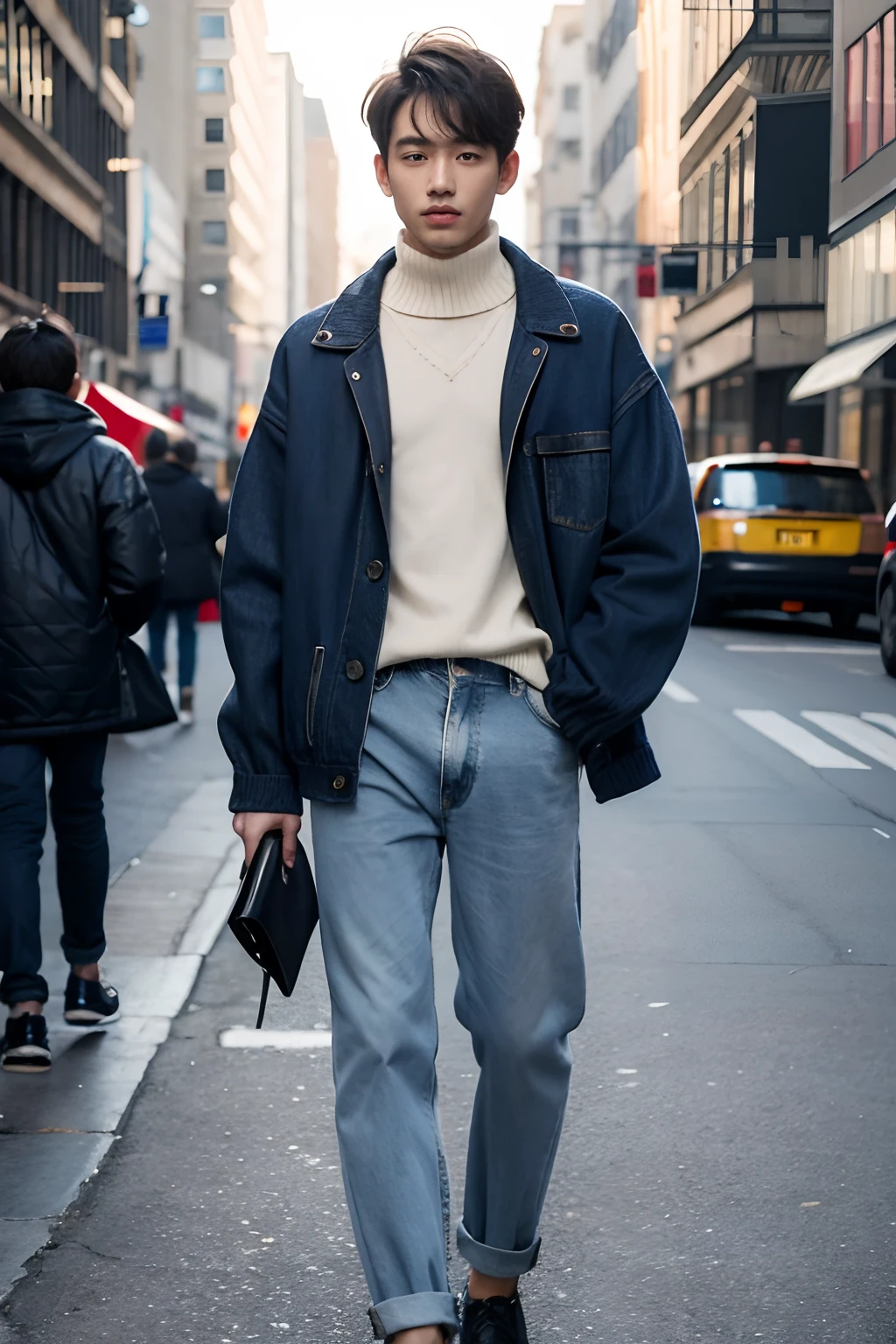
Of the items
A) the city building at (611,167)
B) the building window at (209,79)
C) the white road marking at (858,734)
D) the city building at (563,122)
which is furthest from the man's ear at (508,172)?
the city building at (563,122)

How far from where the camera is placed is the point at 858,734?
1174 centimetres

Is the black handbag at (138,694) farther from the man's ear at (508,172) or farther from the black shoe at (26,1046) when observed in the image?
the man's ear at (508,172)

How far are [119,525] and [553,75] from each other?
11984 centimetres

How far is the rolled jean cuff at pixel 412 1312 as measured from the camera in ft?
9.33

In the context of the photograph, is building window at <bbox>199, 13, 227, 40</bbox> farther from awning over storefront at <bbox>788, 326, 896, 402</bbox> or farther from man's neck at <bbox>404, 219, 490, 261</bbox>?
man's neck at <bbox>404, 219, 490, 261</bbox>

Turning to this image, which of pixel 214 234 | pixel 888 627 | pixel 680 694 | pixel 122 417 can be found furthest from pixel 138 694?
pixel 214 234

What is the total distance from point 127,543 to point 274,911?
7.30ft

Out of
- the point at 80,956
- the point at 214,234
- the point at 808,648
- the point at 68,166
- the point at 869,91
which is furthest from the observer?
the point at 214,234

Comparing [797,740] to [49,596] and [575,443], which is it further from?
[575,443]

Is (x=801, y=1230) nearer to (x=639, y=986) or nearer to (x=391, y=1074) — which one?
(x=391, y=1074)

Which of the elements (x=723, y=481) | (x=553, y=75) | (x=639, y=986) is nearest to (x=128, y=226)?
(x=723, y=481)

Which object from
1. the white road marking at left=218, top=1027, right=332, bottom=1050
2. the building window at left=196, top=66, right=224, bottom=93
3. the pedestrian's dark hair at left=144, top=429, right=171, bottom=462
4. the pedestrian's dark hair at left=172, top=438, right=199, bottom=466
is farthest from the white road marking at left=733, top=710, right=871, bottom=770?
the building window at left=196, top=66, right=224, bottom=93

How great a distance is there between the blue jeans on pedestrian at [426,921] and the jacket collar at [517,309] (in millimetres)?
483

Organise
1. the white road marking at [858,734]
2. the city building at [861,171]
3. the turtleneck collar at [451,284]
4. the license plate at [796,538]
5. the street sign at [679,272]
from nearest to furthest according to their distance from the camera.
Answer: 1. the turtleneck collar at [451,284]
2. the city building at [861,171]
3. the street sign at [679,272]
4. the white road marking at [858,734]
5. the license plate at [796,538]
